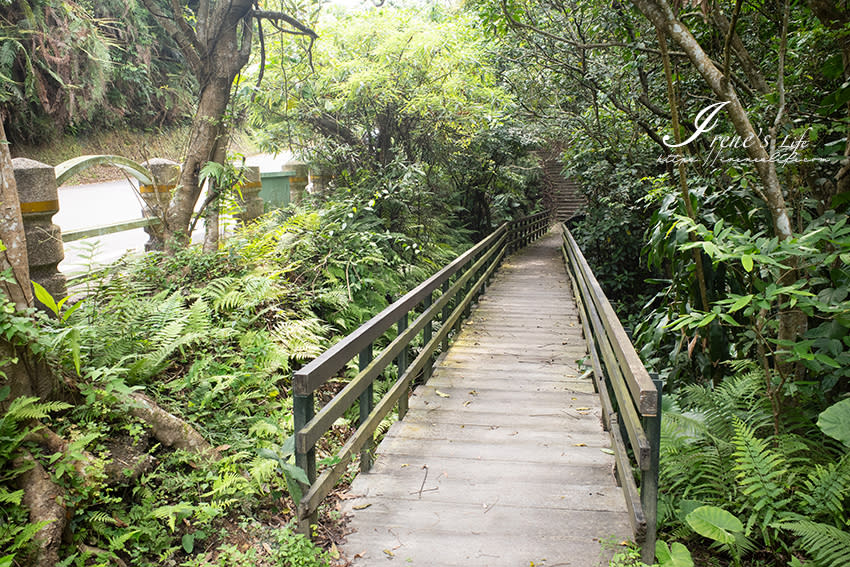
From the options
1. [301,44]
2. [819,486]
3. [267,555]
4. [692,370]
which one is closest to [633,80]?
[692,370]

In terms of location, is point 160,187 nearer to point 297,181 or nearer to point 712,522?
point 297,181

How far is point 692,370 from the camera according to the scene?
5.29 meters

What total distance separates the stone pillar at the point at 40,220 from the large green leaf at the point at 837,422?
5291 mm

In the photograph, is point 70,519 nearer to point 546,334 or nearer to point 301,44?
point 546,334

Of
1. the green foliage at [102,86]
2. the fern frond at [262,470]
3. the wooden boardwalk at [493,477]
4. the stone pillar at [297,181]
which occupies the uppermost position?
the green foliage at [102,86]

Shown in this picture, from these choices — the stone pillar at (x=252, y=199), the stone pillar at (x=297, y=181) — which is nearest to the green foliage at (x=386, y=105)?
the stone pillar at (x=297, y=181)

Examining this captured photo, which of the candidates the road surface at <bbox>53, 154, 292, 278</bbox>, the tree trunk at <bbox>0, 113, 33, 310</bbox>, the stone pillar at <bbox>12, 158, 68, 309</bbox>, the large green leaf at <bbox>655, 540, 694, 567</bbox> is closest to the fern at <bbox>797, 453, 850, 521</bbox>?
the large green leaf at <bbox>655, 540, 694, 567</bbox>

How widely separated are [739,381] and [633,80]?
5.58 meters

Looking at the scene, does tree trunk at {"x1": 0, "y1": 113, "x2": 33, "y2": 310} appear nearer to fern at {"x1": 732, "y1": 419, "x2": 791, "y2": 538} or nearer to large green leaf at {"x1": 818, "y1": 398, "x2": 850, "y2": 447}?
fern at {"x1": 732, "y1": 419, "x2": 791, "y2": 538}

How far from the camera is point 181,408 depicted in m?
3.84

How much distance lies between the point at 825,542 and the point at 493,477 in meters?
1.70

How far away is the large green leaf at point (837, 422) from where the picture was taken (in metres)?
2.63

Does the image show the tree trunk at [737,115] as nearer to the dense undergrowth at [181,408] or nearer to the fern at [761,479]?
the fern at [761,479]

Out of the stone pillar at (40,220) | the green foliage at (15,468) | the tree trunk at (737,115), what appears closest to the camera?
the green foliage at (15,468)
